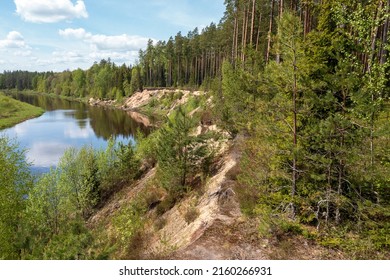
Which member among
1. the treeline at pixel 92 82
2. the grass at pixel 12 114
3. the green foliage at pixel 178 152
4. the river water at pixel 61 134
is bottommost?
the river water at pixel 61 134

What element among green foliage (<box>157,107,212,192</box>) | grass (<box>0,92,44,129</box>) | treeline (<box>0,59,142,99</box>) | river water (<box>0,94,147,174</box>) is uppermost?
Answer: treeline (<box>0,59,142,99</box>)

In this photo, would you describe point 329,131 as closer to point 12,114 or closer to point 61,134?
point 61,134

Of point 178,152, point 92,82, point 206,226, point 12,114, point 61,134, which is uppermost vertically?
point 92,82

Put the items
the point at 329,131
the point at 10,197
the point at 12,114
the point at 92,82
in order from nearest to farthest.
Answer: the point at 329,131 → the point at 10,197 → the point at 12,114 → the point at 92,82

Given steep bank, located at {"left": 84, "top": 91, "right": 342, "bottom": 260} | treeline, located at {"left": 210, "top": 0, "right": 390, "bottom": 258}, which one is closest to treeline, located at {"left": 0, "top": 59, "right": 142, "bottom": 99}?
steep bank, located at {"left": 84, "top": 91, "right": 342, "bottom": 260}

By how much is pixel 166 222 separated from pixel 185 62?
82.6 m

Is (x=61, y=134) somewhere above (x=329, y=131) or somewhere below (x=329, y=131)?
below

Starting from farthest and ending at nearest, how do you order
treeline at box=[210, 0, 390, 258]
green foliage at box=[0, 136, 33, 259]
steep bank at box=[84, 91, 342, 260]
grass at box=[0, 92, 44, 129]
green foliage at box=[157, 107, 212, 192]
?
grass at box=[0, 92, 44, 129] → green foliage at box=[157, 107, 212, 192] → green foliage at box=[0, 136, 33, 259] → steep bank at box=[84, 91, 342, 260] → treeline at box=[210, 0, 390, 258]

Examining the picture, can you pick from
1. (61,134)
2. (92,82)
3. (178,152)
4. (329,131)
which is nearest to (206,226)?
(329,131)

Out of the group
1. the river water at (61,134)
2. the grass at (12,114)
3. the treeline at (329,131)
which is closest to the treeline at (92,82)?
the river water at (61,134)

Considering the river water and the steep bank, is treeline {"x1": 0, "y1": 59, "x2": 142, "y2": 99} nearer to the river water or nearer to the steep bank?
the river water

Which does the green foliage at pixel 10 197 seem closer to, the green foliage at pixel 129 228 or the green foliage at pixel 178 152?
the green foliage at pixel 129 228

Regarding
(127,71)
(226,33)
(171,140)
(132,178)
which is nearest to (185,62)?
(127,71)
